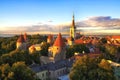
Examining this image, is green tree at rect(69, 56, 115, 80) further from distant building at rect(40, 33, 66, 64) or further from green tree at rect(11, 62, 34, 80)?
distant building at rect(40, 33, 66, 64)

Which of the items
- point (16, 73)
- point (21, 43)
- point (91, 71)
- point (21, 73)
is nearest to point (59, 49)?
point (21, 43)

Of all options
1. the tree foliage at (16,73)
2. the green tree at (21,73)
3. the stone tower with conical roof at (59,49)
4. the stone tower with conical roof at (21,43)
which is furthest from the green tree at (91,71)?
the stone tower with conical roof at (21,43)

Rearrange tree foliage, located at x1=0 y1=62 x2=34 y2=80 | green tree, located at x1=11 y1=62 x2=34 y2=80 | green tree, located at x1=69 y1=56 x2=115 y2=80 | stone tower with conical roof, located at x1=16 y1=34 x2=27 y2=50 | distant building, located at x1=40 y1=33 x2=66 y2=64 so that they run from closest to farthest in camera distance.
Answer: tree foliage, located at x1=0 y1=62 x2=34 y2=80 < green tree, located at x1=11 y1=62 x2=34 y2=80 < green tree, located at x1=69 y1=56 x2=115 y2=80 < distant building, located at x1=40 y1=33 x2=66 y2=64 < stone tower with conical roof, located at x1=16 y1=34 x2=27 y2=50

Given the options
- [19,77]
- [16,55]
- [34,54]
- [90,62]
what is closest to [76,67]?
[90,62]

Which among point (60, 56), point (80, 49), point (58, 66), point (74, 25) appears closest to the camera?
point (58, 66)

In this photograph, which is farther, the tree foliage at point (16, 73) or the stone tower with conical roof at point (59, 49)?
the stone tower with conical roof at point (59, 49)

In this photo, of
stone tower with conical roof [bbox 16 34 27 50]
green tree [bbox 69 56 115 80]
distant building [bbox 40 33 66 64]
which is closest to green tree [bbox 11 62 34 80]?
green tree [bbox 69 56 115 80]

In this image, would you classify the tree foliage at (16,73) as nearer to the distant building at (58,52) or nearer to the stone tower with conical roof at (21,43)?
the distant building at (58,52)

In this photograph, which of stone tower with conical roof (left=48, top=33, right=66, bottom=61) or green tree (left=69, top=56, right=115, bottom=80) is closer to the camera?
green tree (left=69, top=56, right=115, bottom=80)

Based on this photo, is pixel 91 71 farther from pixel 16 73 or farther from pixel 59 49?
pixel 59 49

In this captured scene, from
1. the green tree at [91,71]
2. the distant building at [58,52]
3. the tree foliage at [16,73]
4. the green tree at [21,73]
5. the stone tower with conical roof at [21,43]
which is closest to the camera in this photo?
the tree foliage at [16,73]

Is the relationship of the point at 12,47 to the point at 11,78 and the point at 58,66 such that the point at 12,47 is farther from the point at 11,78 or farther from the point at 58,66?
the point at 11,78
